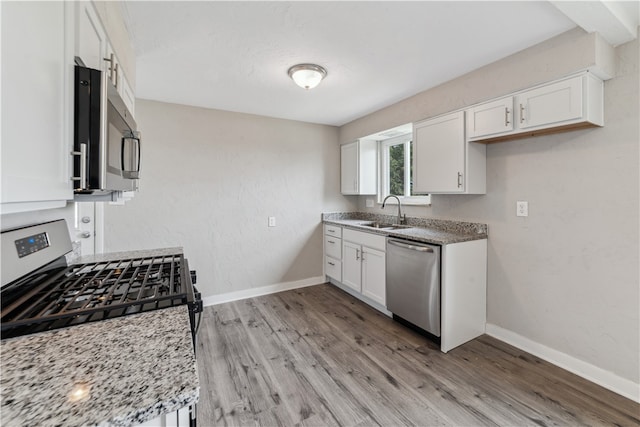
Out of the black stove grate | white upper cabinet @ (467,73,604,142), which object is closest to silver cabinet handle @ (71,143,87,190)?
the black stove grate

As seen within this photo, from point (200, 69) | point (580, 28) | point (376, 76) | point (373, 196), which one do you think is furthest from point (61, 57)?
point (373, 196)

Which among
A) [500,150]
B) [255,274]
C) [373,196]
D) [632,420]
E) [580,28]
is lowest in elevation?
[632,420]

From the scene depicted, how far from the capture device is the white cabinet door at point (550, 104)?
1.79 meters

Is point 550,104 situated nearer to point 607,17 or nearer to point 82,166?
point 607,17

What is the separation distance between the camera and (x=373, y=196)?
404cm

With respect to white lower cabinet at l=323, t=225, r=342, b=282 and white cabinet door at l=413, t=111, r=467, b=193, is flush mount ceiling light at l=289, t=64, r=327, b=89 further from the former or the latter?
white lower cabinet at l=323, t=225, r=342, b=282

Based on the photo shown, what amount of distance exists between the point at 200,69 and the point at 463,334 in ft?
10.3

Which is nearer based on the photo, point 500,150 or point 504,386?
point 504,386

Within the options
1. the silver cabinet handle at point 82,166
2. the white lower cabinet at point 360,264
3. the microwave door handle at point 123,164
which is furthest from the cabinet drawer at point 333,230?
the silver cabinet handle at point 82,166

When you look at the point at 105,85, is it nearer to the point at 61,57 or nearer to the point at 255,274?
the point at 61,57

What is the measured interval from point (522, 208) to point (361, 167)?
6.47 ft

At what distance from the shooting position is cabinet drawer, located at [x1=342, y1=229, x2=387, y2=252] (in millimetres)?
2889

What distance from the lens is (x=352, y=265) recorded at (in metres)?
3.38

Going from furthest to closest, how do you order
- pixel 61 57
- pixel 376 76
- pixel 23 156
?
pixel 376 76 → pixel 61 57 → pixel 23 156
